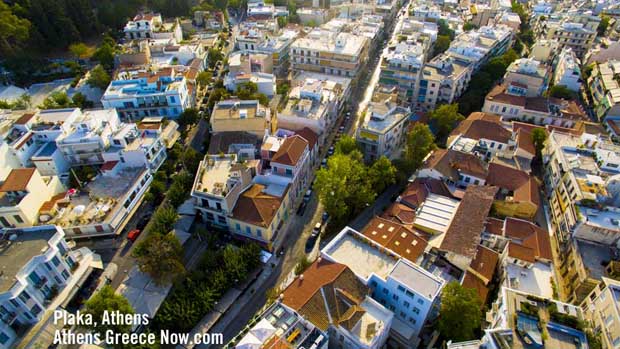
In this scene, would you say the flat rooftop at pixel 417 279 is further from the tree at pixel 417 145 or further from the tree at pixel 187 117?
the tree at pixel 187 117

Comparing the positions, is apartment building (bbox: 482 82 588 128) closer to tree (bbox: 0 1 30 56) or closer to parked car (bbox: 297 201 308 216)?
parked car (bbox: 297 201 308 216)

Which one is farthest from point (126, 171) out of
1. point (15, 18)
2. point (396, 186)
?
point (15, 18)

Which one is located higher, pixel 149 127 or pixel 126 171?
pixel 149 127

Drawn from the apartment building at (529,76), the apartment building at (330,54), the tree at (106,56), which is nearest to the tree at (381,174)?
the apartment building at (330,54)

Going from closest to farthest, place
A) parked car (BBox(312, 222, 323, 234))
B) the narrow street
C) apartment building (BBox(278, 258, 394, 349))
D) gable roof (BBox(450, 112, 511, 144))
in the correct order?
1. apartment building (BBox(278, 258, 394, 349))
2. the narrow street
3. parked car (BBox(312, 222, 323, 234))
4. gable roof (BBox(450, 112, 511, 144))

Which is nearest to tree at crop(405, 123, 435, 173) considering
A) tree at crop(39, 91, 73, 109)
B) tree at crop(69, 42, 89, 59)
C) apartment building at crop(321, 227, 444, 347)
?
apartment building at crop(321, 227, 444, 347)

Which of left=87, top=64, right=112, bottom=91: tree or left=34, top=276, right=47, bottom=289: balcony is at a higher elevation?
left=87, top=64, right=112, bottom=91: tree

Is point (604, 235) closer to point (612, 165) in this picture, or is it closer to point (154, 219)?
point (612, 165)
